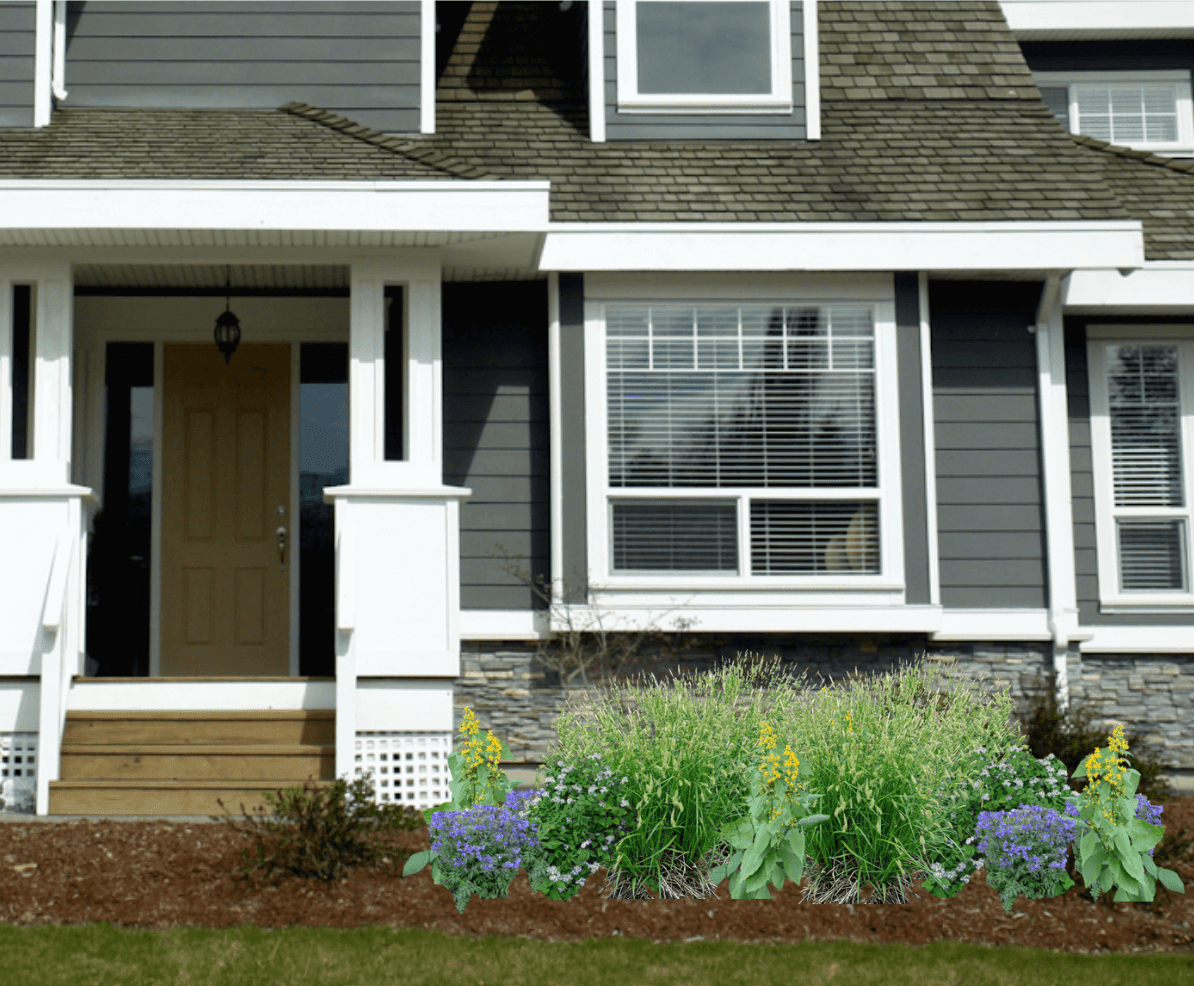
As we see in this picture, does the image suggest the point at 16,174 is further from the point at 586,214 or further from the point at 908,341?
the point at 908,341

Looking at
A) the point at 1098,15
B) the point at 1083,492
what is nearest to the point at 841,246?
the point at 1083,492

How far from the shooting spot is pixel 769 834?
12.4 feet

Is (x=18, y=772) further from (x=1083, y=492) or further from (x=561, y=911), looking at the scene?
(x=1083, y=492)

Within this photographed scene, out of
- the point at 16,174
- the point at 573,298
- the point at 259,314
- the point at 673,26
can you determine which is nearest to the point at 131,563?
the point at 259,314

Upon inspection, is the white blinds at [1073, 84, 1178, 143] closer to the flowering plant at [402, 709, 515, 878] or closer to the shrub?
the flowering plant at [402, 709, 515, 878]

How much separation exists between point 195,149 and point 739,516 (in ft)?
11.9

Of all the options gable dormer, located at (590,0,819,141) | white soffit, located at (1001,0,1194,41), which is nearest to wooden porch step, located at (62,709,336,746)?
gable dormer, located at (590,0,819,141)

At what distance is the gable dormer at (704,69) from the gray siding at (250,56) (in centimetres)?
125

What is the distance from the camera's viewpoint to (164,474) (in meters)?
7.41

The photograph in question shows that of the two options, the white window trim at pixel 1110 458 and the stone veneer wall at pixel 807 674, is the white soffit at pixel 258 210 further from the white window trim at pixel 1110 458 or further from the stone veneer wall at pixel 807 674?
the white window trim at pixel 1110 458

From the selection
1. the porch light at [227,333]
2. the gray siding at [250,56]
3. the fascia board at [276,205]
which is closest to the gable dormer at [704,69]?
the gray siding at [250,56]

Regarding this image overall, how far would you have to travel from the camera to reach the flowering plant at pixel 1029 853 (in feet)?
12.7

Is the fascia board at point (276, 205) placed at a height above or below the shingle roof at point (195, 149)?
below

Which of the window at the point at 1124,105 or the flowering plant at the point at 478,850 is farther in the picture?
the window at the point at 1124,105
